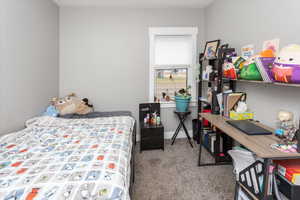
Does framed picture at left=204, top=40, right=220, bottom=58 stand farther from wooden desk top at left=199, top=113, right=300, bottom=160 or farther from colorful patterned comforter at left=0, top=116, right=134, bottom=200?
colorful patterned comforter at left=0, top=116, right=134, bottom=200

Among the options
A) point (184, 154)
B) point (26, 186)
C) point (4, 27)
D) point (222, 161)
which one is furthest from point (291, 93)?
point (4, 27)

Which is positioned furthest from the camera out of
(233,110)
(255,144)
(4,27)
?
(233,110)

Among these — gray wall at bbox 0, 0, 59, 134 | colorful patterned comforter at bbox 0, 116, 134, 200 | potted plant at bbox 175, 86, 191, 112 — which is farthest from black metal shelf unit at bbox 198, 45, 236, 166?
gray wall at bbox 0, 0, 59, 134

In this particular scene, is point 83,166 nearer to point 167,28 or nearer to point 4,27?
point 4,27

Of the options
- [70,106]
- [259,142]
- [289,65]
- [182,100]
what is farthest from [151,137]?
[289,65]

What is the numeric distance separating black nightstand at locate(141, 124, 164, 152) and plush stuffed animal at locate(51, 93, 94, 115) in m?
1.06

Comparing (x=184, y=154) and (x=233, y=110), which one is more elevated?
(x=233, y=110)

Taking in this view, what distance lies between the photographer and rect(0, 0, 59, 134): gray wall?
2100 millimetres

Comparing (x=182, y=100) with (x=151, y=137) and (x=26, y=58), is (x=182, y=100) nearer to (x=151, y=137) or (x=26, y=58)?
(x=151, y=137)

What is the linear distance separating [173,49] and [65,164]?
2951 millimetres

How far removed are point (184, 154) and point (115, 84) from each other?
1785 millimetres

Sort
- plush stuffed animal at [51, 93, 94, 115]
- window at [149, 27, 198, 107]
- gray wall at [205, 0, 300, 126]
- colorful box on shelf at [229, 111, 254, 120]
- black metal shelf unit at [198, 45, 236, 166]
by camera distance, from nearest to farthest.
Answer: gray wall at [205, 0, 300, 126]
colorful box on shelf at [229, 111, 254, 120]
black metal shelf unit at [198, 45, 236, 166]
plush stuffed animal at [51, 93, 94, 115]
window at [149, 27, 198, 107]

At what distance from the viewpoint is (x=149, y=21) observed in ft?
11.7

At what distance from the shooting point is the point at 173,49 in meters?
3.73
